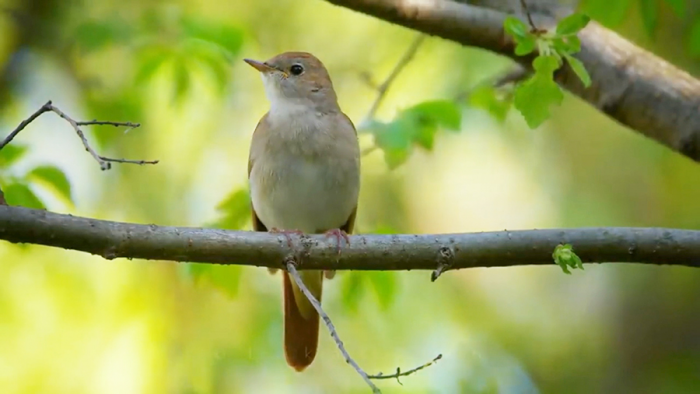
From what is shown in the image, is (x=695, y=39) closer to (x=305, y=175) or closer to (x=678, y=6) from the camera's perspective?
(x=678, y=6)

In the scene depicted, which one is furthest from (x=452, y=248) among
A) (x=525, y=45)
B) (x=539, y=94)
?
(x=525, y=45)

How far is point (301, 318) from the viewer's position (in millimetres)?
5020

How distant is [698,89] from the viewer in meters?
3.83

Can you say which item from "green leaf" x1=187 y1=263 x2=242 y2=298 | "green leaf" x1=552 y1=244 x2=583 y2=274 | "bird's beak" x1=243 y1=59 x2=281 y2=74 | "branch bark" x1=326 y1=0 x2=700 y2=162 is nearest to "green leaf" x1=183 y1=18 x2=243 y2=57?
"bird's beak" x1=243 y1=59 x2=281 y2=74

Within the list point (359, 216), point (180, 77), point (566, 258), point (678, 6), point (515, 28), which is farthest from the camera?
point (359, 216)

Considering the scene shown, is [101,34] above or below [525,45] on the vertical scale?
below

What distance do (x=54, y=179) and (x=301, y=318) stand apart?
1.74 m

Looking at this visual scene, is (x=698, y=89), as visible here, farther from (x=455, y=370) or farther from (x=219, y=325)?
(x=219, y=325)

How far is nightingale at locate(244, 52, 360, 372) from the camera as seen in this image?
447 cm

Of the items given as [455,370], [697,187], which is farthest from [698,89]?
[697,187]

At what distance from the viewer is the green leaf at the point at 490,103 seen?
4.52 meters

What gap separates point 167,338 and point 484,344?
2216 mm

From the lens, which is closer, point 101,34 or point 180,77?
point 180,77

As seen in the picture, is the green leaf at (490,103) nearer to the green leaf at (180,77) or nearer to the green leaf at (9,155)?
the green leaf at (180,77)
